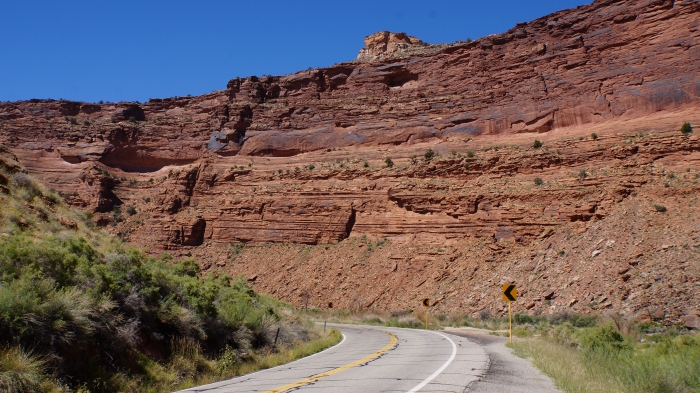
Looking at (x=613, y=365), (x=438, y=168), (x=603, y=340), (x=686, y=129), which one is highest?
(x=686, y=129)

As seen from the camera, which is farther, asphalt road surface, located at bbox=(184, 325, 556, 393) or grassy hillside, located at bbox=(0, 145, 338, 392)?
asphalt road surface, located at bbox=(184, 325, 556, 393)

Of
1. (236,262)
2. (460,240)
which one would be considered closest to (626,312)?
(460,240)

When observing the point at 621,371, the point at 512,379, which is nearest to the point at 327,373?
the point at 512,379

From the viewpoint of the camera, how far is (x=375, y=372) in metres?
11.6

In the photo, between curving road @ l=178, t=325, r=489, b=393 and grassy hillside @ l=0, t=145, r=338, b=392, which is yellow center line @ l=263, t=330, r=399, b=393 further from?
grassy hillside @ l=0, t=145, r=338, b=392

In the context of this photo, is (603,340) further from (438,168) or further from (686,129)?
(438,168)

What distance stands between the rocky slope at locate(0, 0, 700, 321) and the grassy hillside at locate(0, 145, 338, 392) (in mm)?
20507

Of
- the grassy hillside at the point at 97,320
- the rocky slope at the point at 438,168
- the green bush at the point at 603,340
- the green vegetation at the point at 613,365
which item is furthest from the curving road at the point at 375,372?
the rocky slope at the point at 438,168

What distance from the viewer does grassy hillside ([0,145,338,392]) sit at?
26.2ft

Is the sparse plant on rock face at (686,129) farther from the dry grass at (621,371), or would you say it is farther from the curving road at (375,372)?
the curving road at (375,372)

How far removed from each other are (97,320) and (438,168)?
130 feet

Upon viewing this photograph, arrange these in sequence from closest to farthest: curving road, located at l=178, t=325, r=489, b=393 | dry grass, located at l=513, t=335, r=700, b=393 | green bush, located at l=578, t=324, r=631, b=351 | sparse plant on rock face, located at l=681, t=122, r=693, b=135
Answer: dry grass, located at l=513, t=335, r=700, b=393 < curving road, located at l=178, t=325, r=489, b=393 < green bush, located at l=578, t=324, r=631, b=351 < sparse plant on rock face, located at l=681, t=122, r=693, b=135

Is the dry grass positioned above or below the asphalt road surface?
above

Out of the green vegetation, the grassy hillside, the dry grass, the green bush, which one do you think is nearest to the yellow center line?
the grassy hillside
